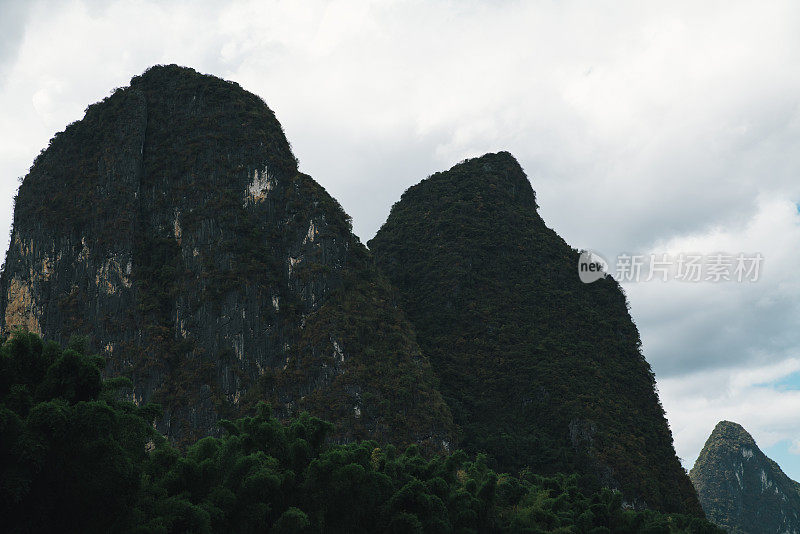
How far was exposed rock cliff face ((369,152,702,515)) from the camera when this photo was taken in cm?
4472

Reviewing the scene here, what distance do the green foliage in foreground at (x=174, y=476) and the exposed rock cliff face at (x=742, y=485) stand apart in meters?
76.4

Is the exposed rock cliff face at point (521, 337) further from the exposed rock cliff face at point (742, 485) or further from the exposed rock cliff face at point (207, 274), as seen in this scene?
the exposed rock cliff face at point (742, 485)

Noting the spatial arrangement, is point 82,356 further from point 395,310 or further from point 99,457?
point 395,310

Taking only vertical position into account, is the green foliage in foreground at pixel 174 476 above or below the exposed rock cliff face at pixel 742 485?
below

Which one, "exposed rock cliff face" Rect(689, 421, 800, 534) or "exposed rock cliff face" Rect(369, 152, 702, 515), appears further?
"exposed rock cliff face" Rect(689, 421, 800, 534)

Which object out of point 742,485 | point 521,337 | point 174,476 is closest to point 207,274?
point 521,337

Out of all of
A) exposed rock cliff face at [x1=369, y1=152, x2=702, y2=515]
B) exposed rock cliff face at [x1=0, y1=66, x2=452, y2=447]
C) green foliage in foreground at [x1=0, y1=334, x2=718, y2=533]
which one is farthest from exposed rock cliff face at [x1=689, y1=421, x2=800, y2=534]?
green foliage in foreground at [x1=0, y1=334, x2=718, y2=533]

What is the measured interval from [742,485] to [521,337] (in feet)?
183

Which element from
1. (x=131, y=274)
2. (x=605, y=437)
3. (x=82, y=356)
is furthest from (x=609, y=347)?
(x=82, y=356)

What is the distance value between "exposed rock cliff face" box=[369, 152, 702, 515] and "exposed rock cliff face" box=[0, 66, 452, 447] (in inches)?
→ 290

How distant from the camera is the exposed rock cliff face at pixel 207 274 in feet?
136

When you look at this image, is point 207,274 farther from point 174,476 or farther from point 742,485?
point 742,485

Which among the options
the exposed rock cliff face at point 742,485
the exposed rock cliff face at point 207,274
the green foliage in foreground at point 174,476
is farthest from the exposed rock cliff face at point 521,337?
the exposed rock cliff face at point 742,485

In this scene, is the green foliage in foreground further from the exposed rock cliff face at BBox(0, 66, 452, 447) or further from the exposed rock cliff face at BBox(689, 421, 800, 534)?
the exposed rock cliff face at BBox(689, 421, 800, 534)
